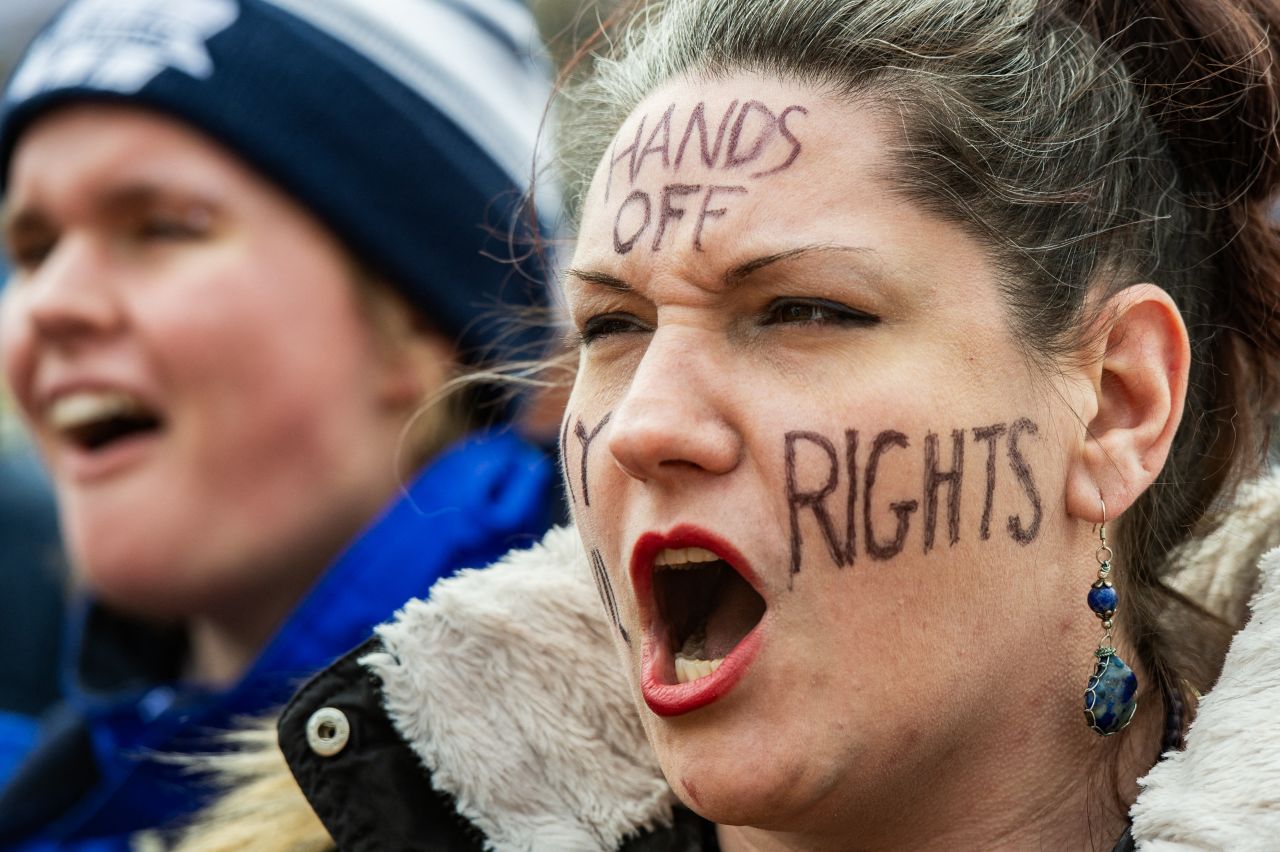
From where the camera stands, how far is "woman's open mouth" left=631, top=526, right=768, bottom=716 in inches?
75.5

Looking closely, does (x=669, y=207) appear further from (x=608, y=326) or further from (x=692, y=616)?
(x=692, y=616)

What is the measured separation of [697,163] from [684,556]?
50 centimetres

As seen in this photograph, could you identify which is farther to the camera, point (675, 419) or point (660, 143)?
point (660, 143)

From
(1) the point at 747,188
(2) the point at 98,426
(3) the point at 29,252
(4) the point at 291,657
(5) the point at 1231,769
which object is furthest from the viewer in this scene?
(3) the point at 29,252

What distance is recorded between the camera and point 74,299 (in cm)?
333

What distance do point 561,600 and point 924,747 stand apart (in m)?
0.67

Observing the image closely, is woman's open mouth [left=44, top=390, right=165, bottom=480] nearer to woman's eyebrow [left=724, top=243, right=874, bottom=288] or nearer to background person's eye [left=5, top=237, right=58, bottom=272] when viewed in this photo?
background person's eye [left=5, top=237, right=58, bottom=272]

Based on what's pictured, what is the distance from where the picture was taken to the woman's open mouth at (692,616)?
1.92 meters

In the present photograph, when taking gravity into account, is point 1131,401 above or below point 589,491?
above

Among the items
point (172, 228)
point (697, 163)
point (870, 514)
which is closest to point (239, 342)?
point (172, 228)

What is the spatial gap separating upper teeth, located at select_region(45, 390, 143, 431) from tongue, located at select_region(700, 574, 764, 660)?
171 cm

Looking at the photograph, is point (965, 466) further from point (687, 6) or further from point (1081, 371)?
point (687, 6)

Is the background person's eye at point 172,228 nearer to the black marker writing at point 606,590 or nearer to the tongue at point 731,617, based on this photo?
the black marker writing at point 606,590

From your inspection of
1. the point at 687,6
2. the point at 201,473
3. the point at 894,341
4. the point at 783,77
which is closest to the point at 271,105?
the point at 201,473
